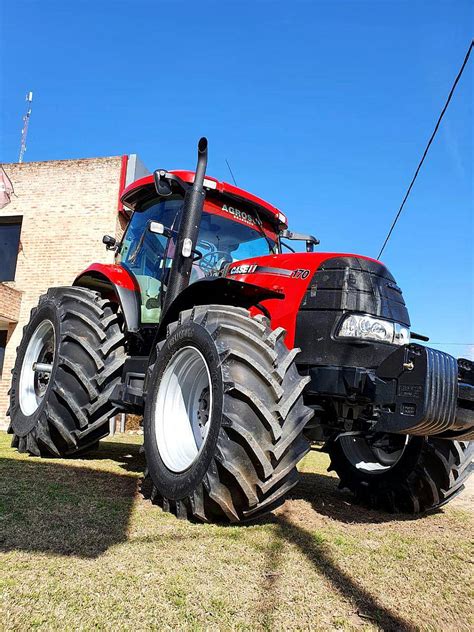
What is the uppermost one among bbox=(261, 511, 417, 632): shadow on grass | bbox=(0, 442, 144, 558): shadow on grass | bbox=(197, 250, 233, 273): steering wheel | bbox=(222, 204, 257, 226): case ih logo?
bbox=(222, 204, 257, 226): case ih logo

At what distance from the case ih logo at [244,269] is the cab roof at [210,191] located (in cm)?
80

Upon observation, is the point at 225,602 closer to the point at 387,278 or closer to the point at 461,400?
the point at 461,400

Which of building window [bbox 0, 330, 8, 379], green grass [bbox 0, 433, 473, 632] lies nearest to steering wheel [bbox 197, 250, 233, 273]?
green grass [bbox 0, 433, 473, 632]

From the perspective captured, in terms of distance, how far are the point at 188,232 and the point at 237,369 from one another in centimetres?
151

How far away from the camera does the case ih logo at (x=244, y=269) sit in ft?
13.9

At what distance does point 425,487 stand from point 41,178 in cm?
1238

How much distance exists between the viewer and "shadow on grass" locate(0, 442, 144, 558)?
2.54 m

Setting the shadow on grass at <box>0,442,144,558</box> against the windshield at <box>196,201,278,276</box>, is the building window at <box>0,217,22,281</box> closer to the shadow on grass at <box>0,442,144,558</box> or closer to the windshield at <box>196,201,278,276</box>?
the shadow on grass at <box>0,442,144,558</box>

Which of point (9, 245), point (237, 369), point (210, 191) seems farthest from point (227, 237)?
point (9, 245)

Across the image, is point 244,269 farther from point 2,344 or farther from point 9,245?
point 9,245

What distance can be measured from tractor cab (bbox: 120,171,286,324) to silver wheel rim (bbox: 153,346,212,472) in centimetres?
A: 105

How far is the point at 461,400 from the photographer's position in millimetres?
3305

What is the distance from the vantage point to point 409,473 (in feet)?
13.4

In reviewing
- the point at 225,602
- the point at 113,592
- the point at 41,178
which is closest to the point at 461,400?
the point at 225,602
